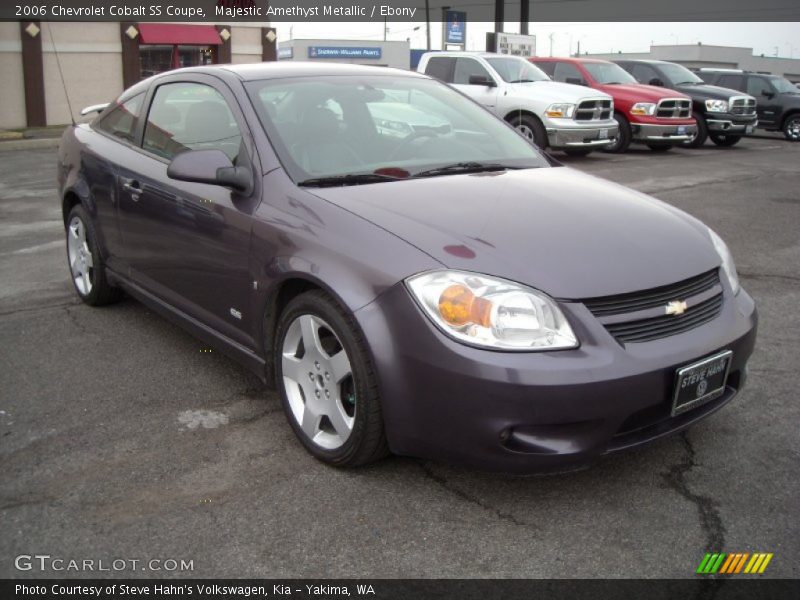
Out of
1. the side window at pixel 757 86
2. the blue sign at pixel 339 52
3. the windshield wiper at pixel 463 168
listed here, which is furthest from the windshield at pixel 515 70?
the blue sign at pixel 339 52

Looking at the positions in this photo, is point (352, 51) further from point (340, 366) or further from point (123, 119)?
point (340, 366)

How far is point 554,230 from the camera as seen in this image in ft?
10.4

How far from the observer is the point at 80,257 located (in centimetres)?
540

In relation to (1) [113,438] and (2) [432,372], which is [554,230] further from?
(1) [113,438]

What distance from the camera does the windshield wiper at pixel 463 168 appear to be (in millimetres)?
3777

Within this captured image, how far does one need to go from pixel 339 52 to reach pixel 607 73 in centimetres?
3638

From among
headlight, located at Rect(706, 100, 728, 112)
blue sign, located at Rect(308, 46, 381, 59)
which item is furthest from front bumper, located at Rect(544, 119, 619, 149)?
blue sign, located at Rect(308, 46, 381, 59)

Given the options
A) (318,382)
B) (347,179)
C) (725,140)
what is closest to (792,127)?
(725,140)

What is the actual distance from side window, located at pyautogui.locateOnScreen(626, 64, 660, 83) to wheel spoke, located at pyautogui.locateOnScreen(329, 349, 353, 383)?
16.9m

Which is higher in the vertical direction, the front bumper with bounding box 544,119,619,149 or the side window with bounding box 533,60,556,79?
the side window with bounding box 533,60,556,79

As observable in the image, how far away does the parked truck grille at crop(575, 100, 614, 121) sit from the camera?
14.0 m

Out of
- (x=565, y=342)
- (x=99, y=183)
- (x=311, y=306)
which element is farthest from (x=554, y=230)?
(x=99, y=183)

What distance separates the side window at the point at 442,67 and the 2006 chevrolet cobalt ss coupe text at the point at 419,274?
36.5 ft

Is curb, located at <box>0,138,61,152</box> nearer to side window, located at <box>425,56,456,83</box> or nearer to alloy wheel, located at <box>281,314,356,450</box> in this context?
side window, located at <box>425,56,456,83</box>
